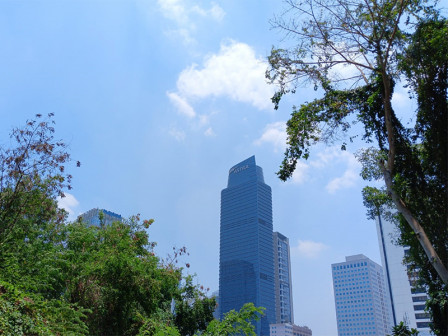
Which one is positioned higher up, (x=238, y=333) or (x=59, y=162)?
(x=59, y=162)

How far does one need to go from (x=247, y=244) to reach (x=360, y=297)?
4335 cm

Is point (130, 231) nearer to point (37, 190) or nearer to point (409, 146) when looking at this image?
point (37, 190)

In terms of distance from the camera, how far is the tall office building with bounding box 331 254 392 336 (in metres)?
130

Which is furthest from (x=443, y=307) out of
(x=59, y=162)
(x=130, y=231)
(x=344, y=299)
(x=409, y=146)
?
(x=344, y=299)

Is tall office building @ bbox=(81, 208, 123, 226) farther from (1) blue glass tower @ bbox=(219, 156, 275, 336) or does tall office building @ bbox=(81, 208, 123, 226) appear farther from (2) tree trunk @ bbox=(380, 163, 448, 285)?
(1) blue glass tower @ bbox=(219, 156, 275, 336)

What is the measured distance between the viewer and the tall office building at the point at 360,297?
428 feet

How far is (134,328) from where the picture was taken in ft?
41.4

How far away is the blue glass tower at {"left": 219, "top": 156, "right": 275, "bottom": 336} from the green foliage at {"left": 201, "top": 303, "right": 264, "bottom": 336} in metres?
114

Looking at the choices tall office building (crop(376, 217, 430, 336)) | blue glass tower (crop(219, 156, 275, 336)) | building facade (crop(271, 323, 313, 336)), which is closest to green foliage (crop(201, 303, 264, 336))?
tall office building (crop(376, 217, 430, 336))

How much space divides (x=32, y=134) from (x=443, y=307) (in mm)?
12331

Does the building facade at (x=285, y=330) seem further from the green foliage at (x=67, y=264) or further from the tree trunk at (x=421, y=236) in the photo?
the tree trunk at (x=421, y=236)

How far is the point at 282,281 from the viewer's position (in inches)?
5305

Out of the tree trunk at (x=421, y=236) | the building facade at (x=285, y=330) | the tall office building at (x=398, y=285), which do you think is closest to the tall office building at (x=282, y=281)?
the building facade at (x=285, y=330)

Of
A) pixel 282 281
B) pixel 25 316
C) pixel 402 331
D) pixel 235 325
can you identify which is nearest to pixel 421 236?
pixel 235 325
